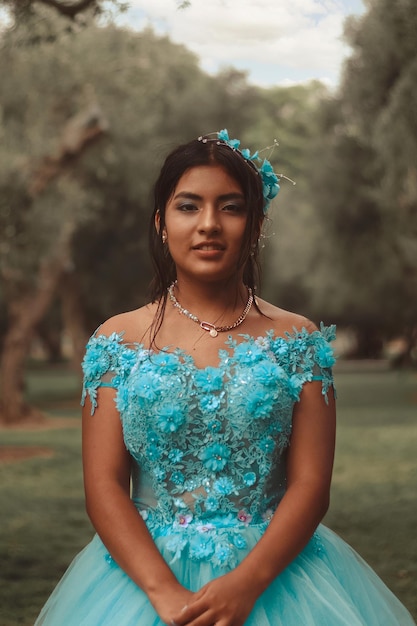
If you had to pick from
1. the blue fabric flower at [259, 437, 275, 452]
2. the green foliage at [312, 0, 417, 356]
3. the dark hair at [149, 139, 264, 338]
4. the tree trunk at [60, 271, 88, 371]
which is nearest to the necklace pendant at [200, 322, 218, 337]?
the dark hair at [149, 139, 264, 338]

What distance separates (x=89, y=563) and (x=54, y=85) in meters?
16.8

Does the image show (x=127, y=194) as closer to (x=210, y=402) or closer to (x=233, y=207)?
(x=233, y=207)

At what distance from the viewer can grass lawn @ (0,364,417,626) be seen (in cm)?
642

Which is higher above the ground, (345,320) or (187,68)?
(187,68)

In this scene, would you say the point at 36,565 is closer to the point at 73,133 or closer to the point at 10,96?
the point at 73,133

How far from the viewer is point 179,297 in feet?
8.58

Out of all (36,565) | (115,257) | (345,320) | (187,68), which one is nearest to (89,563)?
(36,565)

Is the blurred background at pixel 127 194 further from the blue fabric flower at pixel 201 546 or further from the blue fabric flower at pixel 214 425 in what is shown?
the blue fabric flower at pixel 214 425

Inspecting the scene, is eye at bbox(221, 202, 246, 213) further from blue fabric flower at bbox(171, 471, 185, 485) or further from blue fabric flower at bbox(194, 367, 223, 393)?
blue fabric flower at bbox(171, 471, 185, 485)

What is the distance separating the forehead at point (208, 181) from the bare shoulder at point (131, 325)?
0.38m

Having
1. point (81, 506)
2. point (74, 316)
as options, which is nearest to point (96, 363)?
point (81, 506)

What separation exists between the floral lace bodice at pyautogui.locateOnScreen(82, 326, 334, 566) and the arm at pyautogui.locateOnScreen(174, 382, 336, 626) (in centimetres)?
5

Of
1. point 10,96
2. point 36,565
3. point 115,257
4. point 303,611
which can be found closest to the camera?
point 303,611

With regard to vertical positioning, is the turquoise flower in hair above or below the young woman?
above
